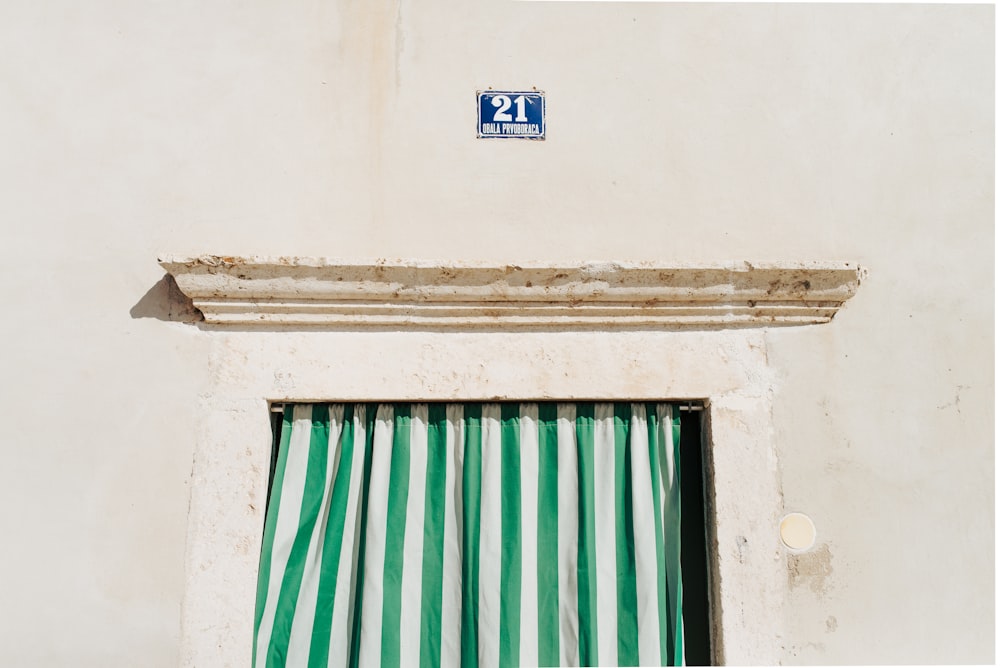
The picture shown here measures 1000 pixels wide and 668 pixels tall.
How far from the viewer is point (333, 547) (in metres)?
2.57

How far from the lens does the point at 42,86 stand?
2.77 meters

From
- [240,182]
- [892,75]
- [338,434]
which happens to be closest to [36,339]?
[240,182]

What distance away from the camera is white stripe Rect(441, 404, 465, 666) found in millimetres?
2549

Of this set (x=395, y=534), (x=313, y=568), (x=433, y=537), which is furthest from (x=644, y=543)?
(x=313, y=568)

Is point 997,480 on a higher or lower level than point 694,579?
higher

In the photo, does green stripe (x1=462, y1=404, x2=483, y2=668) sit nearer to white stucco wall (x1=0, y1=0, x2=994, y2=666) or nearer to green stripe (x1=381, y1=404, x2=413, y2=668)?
green stripe (x1=381, y1=404, x2=413, y2=668)

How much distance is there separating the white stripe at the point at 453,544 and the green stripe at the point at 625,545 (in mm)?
563

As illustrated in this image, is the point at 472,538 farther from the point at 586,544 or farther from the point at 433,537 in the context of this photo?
the point at 586,544

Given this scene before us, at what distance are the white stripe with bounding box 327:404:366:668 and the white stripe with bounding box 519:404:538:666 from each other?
58 centimetres

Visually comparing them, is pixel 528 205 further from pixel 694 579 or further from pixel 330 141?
pixel 694 579

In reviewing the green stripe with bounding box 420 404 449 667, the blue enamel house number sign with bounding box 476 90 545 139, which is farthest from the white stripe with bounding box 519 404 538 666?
the blue enamel house number sign with bounding box 476 90 545 139

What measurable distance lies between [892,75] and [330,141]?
7.28 feet

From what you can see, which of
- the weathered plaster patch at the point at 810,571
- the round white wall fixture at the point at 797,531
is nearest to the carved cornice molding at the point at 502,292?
the round white wall fixture at the point at 797,531

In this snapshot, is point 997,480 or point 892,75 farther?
point 892,75
